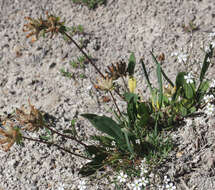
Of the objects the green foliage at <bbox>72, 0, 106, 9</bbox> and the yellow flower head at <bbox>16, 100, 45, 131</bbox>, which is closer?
the yellow flower head at <bbox>16, 100, 45, 131</bbox>

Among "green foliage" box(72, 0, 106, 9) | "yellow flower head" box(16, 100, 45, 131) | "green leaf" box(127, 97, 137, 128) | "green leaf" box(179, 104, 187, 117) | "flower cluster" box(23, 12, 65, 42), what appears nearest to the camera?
"yellow flower head" box(16, 100, 45, 131)

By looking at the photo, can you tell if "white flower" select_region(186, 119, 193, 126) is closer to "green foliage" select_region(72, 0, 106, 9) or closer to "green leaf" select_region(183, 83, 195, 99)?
"green leaf" select_region(183, 83, 195, 99)

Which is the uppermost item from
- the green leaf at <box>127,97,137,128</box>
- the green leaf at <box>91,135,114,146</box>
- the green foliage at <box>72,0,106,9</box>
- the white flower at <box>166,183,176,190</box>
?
the green foliage at <box>72,0,106,9</box>

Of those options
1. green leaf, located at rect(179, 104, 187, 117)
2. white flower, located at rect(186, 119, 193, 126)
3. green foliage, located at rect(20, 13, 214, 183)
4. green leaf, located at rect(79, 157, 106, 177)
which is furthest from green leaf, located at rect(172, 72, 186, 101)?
green leaf, located at rect(79, 157, 106, 177)

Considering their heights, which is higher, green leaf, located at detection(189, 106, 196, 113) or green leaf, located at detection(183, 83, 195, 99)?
green leaf, located at detection(183, 83, 195, 99)

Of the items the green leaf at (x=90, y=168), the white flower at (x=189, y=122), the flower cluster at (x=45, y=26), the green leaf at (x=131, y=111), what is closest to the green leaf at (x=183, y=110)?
the white flower at (x=189, y=122)

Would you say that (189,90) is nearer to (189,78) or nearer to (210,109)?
(189,78)

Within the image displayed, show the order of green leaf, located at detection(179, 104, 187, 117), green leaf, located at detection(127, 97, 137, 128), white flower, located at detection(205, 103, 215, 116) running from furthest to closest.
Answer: green leaf, located at detection(179, 104, 187, 117) → green leaf, located at detection(127, 97, 137, 128) → white flower, located at detection(205, 103, 215, 116)

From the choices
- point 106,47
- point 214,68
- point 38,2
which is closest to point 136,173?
point 214,68
